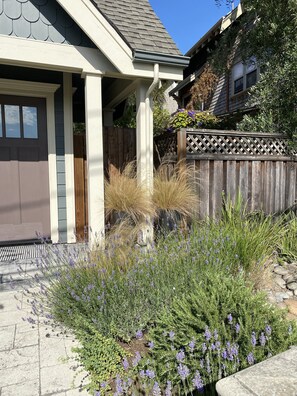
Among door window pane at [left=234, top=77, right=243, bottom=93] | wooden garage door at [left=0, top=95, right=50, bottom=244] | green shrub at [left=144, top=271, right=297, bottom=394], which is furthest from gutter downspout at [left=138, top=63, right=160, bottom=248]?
door window pane at [left=234, top=77, right=243, bottom=93]

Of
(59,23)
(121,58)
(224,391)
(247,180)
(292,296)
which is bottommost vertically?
(292,296)

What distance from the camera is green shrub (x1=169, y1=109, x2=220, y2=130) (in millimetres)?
7152

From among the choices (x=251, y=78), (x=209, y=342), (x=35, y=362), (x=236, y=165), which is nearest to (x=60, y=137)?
(x=236, y=165)

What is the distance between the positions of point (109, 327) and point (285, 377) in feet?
4.63

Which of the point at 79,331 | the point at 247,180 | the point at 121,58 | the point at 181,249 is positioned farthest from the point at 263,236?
the point at 121,58

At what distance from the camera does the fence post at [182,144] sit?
4387 mm

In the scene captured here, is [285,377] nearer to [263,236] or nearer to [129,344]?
[129,344]

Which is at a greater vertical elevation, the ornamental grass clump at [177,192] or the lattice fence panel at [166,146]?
the lattice fence panel at [166,146]

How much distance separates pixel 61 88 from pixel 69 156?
3.62 feet

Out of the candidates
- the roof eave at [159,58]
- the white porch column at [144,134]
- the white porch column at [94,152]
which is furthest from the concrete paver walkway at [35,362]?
the roof eave at [159,58]

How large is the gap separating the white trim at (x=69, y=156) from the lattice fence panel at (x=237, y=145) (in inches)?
76.0

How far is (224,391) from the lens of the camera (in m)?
1.17

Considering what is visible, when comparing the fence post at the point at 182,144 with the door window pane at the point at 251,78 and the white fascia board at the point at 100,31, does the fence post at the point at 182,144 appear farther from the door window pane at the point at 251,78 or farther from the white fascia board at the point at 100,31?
the door window pane at the point at 251,78

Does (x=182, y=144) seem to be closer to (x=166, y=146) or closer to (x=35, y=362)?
(x=166, y=146)
